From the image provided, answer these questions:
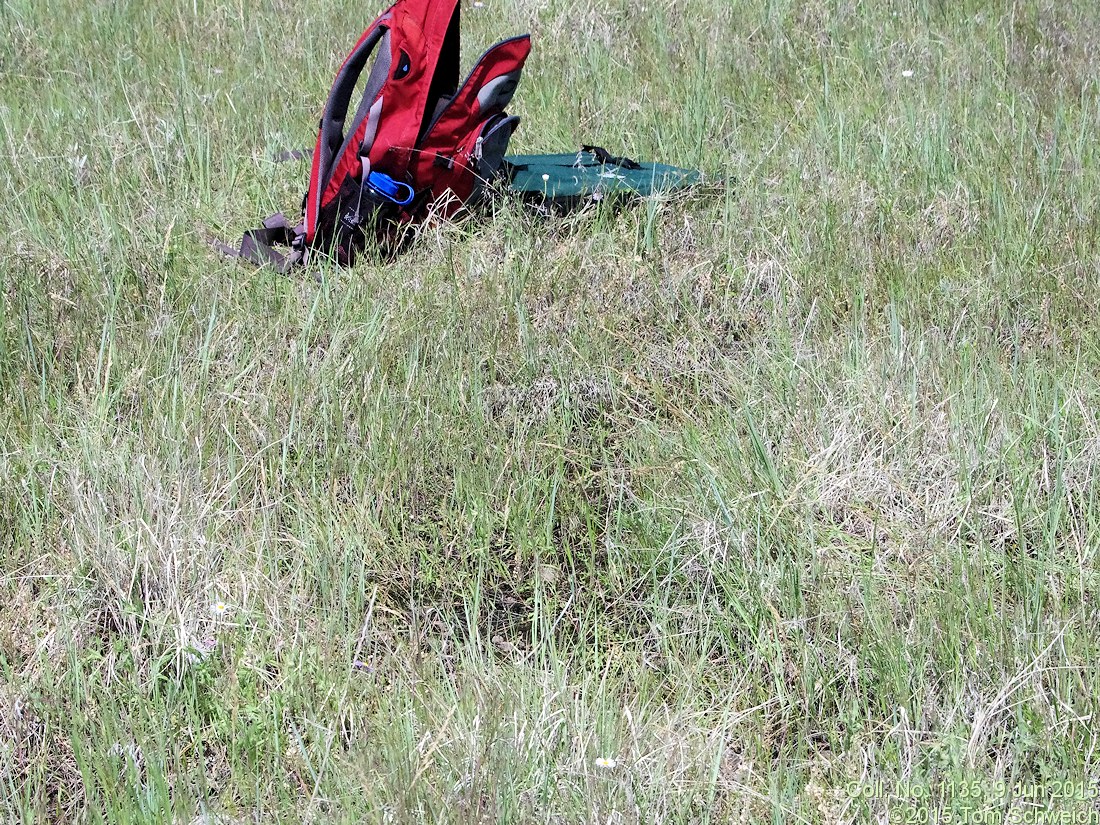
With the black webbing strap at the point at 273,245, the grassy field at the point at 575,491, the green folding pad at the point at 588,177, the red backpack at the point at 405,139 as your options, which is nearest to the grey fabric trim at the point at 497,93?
the red backpack at the point at 405,139

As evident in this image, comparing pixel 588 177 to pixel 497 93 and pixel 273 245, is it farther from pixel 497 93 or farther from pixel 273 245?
pixel 273 245

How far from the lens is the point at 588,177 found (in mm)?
3334

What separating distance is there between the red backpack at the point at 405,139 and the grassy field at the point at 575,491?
173 millimetres

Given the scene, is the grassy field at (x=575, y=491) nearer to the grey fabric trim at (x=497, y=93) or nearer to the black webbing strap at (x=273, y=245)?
the black webbing strap at (x=273, y=245)

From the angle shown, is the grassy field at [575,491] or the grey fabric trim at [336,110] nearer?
the grassy field at [575,491]

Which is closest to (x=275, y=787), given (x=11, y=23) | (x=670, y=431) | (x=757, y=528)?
(x=757, y=528)

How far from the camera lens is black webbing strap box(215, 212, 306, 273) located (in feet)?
10.2

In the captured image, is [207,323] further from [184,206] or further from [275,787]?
[275,787]

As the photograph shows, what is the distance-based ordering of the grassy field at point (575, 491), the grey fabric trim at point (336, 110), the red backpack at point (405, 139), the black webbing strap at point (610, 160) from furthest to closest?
the black webbing strap at point (610, 160) < the grey fabric trim at point (336, 110) < the red backpack at point (405, 139) < the grassy field at point (575, 491)

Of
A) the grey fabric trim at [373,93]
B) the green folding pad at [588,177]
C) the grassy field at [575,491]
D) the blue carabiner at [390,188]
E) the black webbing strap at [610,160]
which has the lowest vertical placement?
the grassy field at [575,491]

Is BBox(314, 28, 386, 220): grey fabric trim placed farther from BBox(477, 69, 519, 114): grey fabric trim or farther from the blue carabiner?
BBox(477, 69, 519, 114): grey fabric trim

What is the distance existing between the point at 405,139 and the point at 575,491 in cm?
135

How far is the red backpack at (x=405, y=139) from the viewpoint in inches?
122

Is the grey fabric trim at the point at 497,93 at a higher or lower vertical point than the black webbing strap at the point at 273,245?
higher
